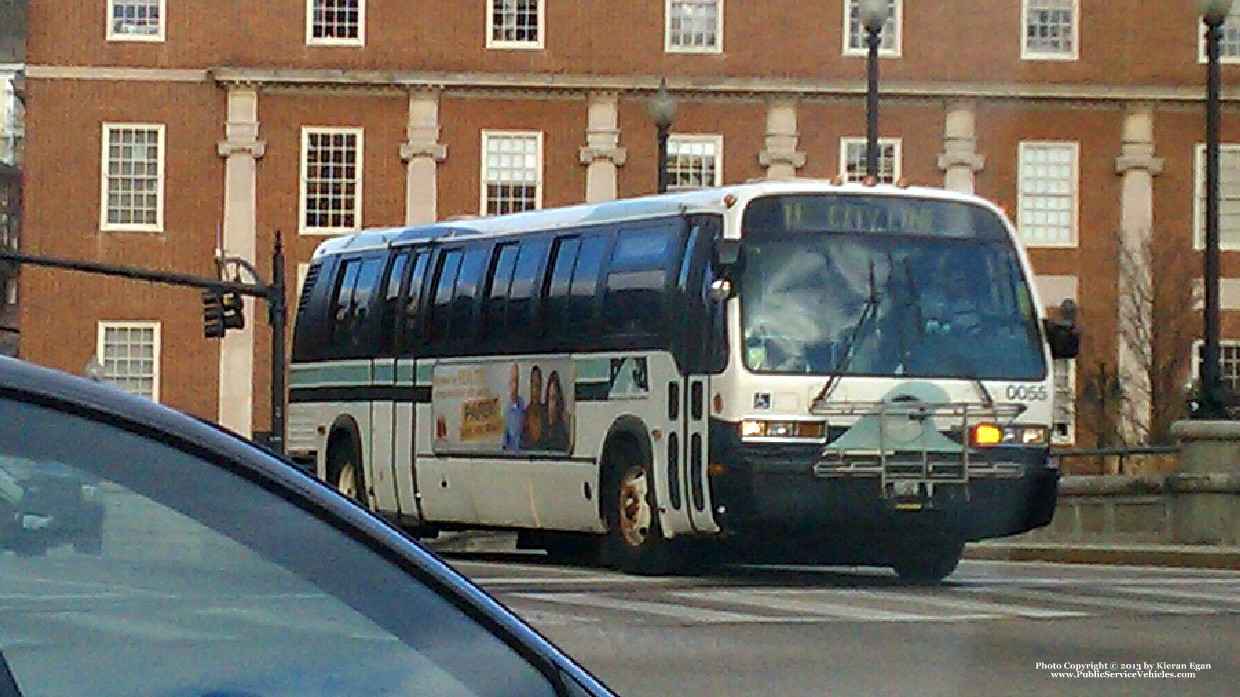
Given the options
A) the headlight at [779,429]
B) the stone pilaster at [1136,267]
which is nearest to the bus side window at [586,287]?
the headlight at [779,429]

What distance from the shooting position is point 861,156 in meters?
57.6

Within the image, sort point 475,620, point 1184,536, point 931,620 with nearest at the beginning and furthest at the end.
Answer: point 475,620 < point 931,620 < point 1184,536

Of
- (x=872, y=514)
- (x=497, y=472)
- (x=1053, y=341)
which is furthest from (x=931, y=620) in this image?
(x=497, y=472)

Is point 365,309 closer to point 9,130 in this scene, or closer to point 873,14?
point 873,14

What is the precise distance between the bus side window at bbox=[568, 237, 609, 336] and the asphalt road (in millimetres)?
2199

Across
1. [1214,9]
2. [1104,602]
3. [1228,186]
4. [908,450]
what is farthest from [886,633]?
[1228,186]

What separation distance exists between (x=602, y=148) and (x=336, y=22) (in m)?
6.38

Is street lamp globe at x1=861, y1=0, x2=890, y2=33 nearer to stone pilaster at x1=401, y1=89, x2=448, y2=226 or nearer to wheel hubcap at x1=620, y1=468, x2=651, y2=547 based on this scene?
wheel hubcap at x1=620, y1=468, x2=651, y2=547

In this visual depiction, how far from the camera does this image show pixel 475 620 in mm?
2719

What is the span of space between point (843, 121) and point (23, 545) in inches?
2185

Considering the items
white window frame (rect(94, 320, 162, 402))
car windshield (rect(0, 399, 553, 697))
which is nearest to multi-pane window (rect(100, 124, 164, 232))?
white window frame (rect(94, 320, 162, 402))

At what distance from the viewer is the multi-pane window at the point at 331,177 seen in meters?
56.7

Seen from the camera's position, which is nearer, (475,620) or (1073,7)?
(475,620)

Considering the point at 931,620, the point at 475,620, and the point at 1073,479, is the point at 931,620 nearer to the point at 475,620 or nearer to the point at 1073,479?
the point at 475,620
